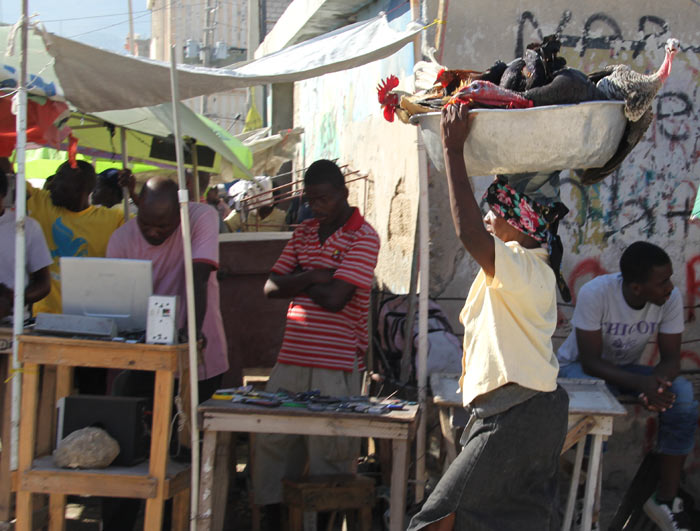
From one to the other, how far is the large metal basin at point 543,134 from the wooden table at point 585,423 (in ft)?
3.58

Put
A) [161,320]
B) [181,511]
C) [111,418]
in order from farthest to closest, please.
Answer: [181,511] < [111,418] < [161,320]

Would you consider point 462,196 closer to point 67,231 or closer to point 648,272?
point 648,272

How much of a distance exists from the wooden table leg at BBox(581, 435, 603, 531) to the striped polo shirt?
46.5 inches

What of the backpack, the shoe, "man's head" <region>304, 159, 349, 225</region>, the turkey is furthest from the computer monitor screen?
the shoe

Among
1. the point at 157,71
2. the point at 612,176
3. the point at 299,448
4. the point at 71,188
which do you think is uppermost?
the point at 157,71

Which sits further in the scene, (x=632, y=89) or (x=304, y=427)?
(x=304, y=427)

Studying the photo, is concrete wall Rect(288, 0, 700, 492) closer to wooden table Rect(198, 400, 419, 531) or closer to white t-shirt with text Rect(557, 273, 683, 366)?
white t-shirt with text Rect(557, 273, 683, 366)

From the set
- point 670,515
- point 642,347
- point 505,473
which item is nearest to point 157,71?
point 505,473

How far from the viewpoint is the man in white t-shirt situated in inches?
151

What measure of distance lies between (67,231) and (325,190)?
1545 mm

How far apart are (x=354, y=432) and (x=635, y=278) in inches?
72.7

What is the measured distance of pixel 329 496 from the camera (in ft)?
12.2

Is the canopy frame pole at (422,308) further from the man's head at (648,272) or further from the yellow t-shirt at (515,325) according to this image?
the man's head at (648,272)

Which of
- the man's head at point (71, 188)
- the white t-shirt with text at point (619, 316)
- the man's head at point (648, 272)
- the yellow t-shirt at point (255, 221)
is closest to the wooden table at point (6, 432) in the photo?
the man's head at point (71, 188)
